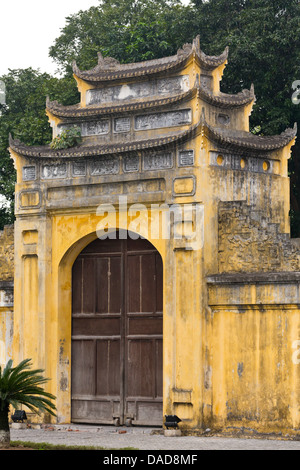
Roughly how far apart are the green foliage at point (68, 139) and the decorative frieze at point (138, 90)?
0.95m

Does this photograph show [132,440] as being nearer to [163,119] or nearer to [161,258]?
[161,258]

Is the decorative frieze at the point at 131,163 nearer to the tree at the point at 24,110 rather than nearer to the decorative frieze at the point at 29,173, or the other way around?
the decorative frieze at the point at 29,173

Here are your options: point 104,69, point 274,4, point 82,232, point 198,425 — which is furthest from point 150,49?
point 198,425

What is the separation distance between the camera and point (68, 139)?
21.9m

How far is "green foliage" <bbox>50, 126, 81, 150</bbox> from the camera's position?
21.9m

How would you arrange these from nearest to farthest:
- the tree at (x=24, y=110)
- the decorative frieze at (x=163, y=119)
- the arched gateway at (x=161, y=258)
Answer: the arched gateway at (x=161, y=258), the decorative frieze at (x=163, y=119), the tree at (x=24, y=110)

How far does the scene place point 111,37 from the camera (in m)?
31.4

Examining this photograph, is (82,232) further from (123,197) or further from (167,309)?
(167,309)

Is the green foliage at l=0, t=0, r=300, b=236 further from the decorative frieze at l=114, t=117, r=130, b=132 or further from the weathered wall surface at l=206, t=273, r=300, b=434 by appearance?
the weathered wall surface at l=206, t=273, r=300, b=434

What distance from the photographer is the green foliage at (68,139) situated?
21.9 metres

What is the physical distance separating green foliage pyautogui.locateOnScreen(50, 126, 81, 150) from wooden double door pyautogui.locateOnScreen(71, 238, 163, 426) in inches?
86.9

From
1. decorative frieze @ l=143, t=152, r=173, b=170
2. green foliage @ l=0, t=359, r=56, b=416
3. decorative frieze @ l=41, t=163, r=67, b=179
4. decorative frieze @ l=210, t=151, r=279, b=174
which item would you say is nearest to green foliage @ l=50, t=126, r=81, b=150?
decorative frieze @ l=41, t=163, r=67, b=179

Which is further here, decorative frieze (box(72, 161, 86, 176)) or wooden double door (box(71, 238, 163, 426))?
decorative frieze (box(72, 161, 86, 176))

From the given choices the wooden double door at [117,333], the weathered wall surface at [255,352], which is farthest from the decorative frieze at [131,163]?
the weathered wall surface at [255,352]
